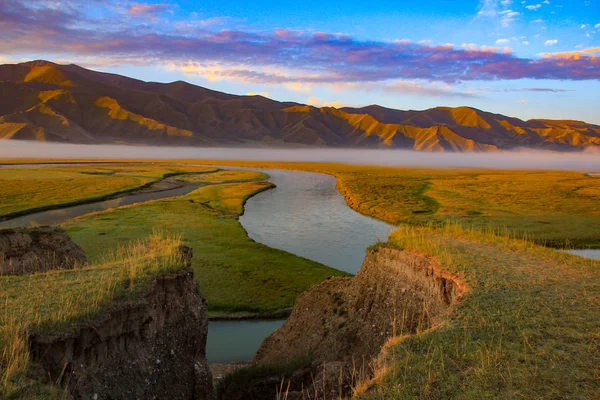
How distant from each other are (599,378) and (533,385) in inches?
48.3

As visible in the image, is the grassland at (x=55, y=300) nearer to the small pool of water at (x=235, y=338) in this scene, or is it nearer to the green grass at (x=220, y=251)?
the small pool of water at (x=235, y=338)

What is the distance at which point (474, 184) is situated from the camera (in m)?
91.8

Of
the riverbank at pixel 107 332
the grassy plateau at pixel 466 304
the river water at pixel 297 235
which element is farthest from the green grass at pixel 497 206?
the riverbank at pixel 107 332

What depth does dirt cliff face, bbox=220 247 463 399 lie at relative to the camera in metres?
15.3

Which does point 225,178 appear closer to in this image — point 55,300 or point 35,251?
point 35,251

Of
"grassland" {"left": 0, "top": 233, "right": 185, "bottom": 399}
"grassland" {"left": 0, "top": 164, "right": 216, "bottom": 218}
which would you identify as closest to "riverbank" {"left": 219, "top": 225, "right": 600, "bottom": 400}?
"grassland" {"left": 0, "top": 233, "right": 185, "bottom": 399}

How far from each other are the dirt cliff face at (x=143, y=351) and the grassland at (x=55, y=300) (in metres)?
0.40

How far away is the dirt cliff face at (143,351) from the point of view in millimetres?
10352

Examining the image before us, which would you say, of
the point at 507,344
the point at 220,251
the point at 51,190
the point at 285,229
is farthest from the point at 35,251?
the point at 51,190

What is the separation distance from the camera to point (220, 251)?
36.3 m

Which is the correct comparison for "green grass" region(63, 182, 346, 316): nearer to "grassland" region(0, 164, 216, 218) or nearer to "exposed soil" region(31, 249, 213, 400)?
"grassland" region(0, 164, 216, 218)

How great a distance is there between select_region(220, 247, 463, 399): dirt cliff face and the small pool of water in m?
1.71

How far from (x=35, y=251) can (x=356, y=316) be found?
1387 centimetres

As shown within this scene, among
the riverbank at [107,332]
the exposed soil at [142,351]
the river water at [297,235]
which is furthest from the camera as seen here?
the river water at [297,235]
